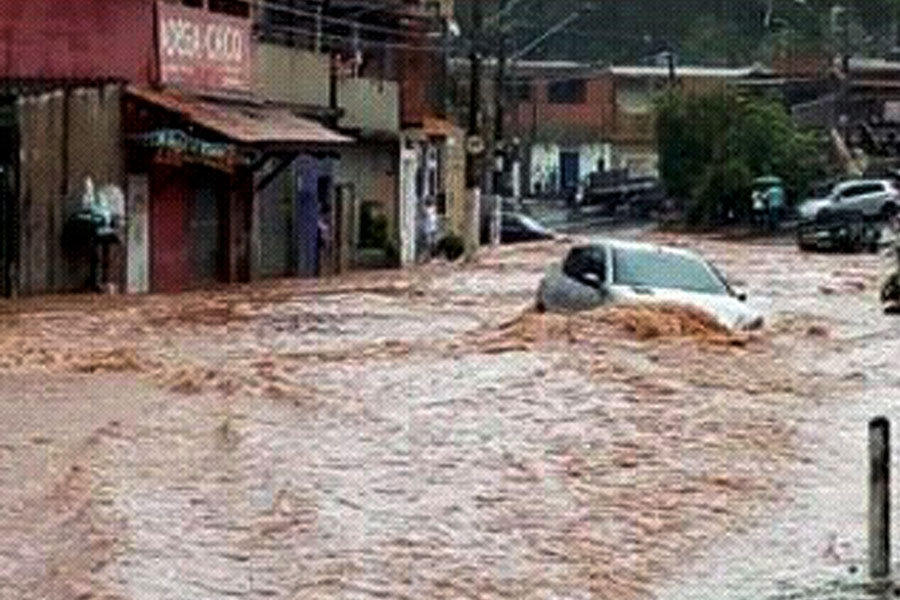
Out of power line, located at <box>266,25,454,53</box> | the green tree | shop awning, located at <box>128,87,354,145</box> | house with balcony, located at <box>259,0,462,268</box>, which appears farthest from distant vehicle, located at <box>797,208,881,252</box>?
shop awning, located at <box>128,87,354,145</box>

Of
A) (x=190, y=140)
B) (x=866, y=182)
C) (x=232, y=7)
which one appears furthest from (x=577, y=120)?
(x=190, y=140)

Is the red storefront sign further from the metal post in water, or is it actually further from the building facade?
the metal post in water

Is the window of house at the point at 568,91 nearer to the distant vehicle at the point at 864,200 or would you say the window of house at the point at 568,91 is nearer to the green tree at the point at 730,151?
the green tree at the point at 730,151

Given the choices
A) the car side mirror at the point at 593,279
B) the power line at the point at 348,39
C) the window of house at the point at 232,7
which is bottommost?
the car side mirror at the point at 593,279

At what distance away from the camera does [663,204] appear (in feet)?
267

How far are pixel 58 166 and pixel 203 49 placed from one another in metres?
5.77

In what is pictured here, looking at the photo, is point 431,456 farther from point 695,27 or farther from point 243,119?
point 695,27

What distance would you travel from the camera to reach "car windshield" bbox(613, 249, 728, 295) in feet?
88.6

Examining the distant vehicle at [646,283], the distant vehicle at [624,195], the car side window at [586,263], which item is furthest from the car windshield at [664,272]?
the distant vehicle at [624,195]

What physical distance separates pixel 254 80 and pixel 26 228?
10.5m

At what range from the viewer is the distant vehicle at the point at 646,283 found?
1055 inches

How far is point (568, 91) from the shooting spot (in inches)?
3986

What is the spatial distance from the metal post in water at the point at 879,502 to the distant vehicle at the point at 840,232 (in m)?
44.5

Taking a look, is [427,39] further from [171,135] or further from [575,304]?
[575,304]
